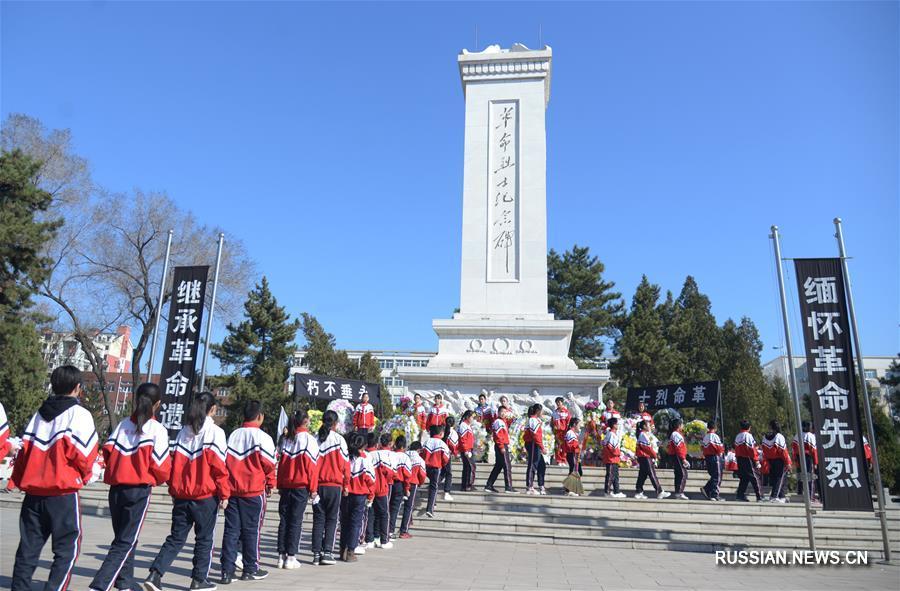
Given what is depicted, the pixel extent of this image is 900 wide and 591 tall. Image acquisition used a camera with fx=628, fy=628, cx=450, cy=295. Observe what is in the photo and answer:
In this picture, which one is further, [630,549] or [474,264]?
[474,264]

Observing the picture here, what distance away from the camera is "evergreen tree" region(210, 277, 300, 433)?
31.1m

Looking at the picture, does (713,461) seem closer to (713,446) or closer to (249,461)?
(713,446)

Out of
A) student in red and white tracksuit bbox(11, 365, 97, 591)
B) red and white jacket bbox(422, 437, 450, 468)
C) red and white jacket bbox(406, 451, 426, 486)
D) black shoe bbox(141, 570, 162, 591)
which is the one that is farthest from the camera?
red and white jacket bbox(422, 437, 450, 468)

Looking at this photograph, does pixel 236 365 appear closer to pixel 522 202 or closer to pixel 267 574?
pixel 522 202

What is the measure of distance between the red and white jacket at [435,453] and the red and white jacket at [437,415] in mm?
3316

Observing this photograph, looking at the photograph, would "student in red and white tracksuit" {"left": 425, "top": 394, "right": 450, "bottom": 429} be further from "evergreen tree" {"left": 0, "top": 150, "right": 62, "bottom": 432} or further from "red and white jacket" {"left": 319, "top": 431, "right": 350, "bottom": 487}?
"evergreen tree" {"left": 0, "top": 150, "right": 62, "bottom": 432}

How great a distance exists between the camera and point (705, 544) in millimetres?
8914

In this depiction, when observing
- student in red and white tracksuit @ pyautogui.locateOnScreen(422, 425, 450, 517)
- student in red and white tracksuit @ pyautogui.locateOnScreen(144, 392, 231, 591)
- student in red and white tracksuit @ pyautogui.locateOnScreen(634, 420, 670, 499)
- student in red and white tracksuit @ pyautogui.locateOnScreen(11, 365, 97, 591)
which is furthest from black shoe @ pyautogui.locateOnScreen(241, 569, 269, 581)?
student in red and white tracksuit @ pyautogui.locateOnScreen(634, 420, 670, 499)

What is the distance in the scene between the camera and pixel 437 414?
45.6 feet

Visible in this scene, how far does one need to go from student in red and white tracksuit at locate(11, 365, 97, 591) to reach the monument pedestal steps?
4613 millimetres

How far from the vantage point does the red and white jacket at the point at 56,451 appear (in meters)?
4.31

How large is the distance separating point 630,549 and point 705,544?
1040mm

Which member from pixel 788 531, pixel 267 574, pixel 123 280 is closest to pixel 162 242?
pixel 123 280

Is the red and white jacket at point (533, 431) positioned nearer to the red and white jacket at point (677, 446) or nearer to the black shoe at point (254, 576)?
the red and white jacket at point (677, 446)
